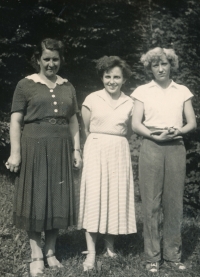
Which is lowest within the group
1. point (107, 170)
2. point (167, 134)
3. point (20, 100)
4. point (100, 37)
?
point (107, 170)

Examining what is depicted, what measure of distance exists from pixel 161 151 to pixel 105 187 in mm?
702

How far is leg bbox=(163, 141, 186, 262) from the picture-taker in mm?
3812

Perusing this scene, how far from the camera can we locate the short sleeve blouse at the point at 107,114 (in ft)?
13.4

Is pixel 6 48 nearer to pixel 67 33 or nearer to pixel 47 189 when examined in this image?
pixel 67 33

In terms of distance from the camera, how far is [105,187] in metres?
4.05

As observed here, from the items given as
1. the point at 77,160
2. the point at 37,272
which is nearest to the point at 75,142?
the point at 77,160

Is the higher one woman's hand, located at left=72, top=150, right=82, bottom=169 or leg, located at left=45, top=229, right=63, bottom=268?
woman's hand, located at left=72, top=150, right=82, bottom=169

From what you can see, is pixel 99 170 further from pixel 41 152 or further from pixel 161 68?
pixel 161 68

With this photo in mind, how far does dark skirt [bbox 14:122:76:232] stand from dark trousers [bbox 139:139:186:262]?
812 mm

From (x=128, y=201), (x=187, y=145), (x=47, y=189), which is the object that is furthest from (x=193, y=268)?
(x=187, y=145)

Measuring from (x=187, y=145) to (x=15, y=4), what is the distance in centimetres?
443

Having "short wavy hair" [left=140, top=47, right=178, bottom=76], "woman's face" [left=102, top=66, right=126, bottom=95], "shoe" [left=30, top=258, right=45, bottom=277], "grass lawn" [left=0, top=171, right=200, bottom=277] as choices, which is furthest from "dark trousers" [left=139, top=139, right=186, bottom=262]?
"shoe" [left=30, top=258, right=45, bottom=277]

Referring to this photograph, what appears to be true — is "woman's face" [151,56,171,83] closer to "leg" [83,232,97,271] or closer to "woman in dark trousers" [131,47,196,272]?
"woman in dark trousers" [131,47,196,272]

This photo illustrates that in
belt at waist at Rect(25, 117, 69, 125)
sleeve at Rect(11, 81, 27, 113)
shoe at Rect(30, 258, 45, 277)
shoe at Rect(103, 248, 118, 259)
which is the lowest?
shoe at Rect(30, 258, 45, 277)
